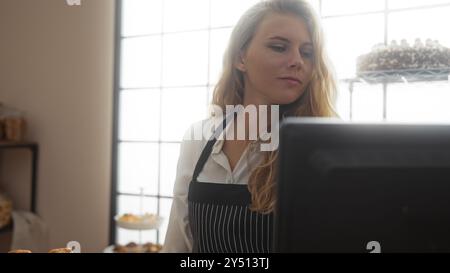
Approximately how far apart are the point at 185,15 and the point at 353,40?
0.90 m

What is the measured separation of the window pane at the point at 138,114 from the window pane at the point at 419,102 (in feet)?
3.96

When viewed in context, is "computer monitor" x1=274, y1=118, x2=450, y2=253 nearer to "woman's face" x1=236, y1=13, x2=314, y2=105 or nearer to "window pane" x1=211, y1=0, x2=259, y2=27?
"woman's face" x1=236, y1=13, x2=314, y2=105

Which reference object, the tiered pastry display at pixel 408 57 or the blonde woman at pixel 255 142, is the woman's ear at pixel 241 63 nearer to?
the blonde woman at pixel 255 142

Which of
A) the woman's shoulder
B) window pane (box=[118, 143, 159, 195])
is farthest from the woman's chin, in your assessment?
window pane (box=[118, 143, 159, 195])

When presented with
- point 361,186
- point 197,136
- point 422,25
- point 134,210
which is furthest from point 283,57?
point 134,210

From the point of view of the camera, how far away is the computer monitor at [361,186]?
27 centimetres

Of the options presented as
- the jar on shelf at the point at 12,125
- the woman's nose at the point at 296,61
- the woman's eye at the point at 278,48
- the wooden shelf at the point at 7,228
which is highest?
the woman's eye at the point at 278,48

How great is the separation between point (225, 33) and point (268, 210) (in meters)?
1.31

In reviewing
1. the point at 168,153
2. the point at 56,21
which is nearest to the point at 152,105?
the point at 168,153

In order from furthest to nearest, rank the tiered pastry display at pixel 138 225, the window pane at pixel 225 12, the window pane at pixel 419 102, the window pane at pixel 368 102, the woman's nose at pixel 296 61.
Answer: the window pane at pixel 225 12
the tiered pastry display at pixel 138 225
the window pane at pixel 368 102
the window pane at pixel 419 102
the woman's nose at pixel 296 61

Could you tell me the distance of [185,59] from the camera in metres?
1.97

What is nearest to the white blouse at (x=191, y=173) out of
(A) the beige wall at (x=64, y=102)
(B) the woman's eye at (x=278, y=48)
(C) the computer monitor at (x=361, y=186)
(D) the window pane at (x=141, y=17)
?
(B) the woman's eye at (x=278, y=48)

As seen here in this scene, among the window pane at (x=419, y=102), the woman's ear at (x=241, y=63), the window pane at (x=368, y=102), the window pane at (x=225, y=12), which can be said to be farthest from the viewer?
the window pane at (x=225, y=12)
